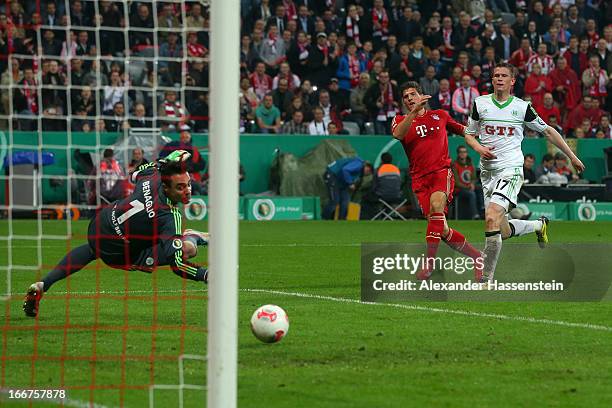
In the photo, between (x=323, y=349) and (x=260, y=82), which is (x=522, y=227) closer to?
(x=323, y=349)

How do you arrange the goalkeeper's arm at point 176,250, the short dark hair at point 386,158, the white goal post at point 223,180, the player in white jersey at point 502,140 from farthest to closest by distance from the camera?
the short dark hair at point 386,158 < the player in white jersey at point 502,140 < the goalkeeper's arm at point 176,250 < the white goal post at point 223,180

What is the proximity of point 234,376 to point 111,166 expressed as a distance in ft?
55.6

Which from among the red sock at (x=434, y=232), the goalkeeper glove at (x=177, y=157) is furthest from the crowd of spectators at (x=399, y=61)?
the goalkeeper glove at (x=177, y=157)

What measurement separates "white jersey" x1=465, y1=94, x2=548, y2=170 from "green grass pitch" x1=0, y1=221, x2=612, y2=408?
2.10 meters

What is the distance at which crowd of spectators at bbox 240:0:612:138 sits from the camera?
87.7 ft

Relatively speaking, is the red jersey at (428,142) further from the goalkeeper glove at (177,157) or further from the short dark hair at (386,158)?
the short dark hair at (386,158)

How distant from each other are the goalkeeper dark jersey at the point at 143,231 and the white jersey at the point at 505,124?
12.8 feet

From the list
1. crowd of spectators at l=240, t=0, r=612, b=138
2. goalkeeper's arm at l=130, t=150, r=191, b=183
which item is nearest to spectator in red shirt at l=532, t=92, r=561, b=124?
crowd of spectators at l=240, t=0, r=612, b=138

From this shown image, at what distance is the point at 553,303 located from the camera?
11.3 m

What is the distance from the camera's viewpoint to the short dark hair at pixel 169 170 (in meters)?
10.3

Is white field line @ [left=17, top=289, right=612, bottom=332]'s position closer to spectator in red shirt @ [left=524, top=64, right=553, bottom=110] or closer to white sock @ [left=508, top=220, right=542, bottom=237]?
white sock @ [left=508, top=220, right=542, bottom=237]

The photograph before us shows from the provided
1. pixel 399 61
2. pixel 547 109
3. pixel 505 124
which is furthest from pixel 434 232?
pixel 547 109

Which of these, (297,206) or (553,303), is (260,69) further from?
(553,303)

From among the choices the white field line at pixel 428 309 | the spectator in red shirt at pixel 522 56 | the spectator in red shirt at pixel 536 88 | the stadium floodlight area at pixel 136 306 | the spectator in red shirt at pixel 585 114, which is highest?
the spectator in red shirt at pixel 522 56
